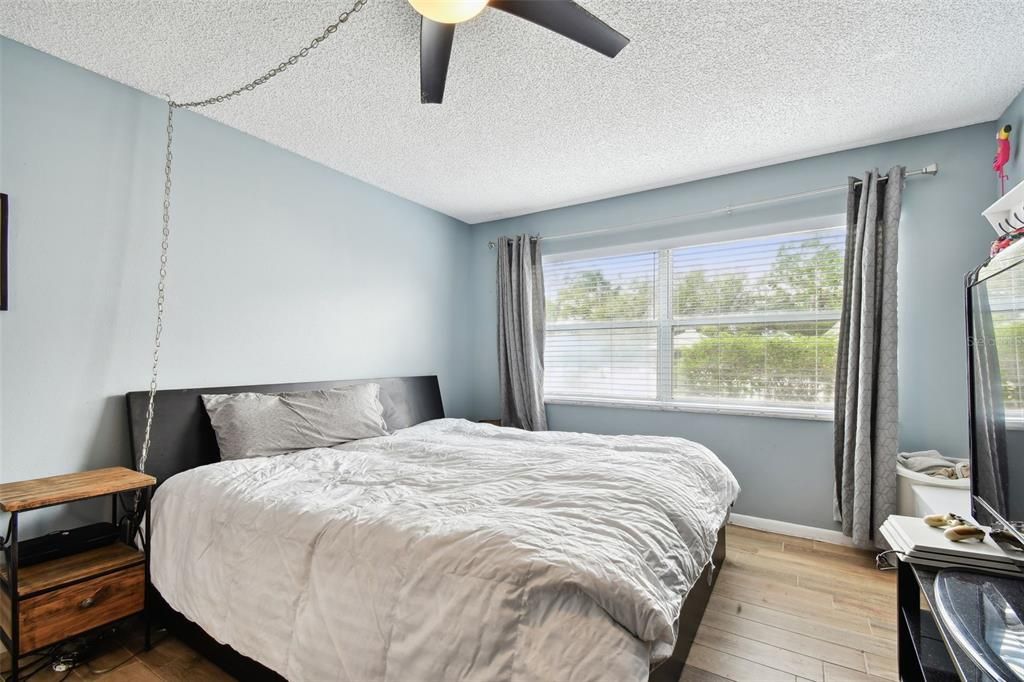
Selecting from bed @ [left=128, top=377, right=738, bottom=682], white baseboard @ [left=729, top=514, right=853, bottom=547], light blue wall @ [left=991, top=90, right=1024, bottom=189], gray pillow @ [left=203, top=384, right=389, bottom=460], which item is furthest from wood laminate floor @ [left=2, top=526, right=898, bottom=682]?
light blue wall @ [left=991, top=90, right=1024, bottom=189]

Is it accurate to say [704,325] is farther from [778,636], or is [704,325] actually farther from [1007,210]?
[778,636]

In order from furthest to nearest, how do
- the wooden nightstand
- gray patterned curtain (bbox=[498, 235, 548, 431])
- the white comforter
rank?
gray patterned curtain (bbox=[498, 235, 548, 431])
the wooden nightstand
the white comforter

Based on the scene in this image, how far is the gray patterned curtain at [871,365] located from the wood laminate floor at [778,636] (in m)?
0.34

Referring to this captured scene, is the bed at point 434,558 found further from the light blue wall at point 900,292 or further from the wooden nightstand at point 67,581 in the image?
the light blue wall at point 900,292

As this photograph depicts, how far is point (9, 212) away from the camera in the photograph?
6.24 ft

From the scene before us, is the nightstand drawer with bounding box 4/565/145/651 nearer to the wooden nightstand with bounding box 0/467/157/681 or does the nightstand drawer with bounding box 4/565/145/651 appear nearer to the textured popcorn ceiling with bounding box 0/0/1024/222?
the wooden nightstand with bounding box 0/467/157/681

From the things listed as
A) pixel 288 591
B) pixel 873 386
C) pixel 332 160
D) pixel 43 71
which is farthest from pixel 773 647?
pixel 43 71

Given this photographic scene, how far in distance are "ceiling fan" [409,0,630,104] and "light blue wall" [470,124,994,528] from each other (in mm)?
2113

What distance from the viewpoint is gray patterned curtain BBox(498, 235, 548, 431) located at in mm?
4008

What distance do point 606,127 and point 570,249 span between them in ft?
4.87

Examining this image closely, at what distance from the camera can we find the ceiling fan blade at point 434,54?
5.11 feet

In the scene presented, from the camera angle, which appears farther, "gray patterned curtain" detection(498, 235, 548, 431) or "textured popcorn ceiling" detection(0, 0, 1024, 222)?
"gray patterned curtain" detection(498, 235, 548, 431)

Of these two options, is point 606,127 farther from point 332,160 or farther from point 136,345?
point 136,345

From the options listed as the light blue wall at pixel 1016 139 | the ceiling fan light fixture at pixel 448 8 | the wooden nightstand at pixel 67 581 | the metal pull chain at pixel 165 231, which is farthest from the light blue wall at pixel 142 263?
the light blue wall at pixel 1016 139
